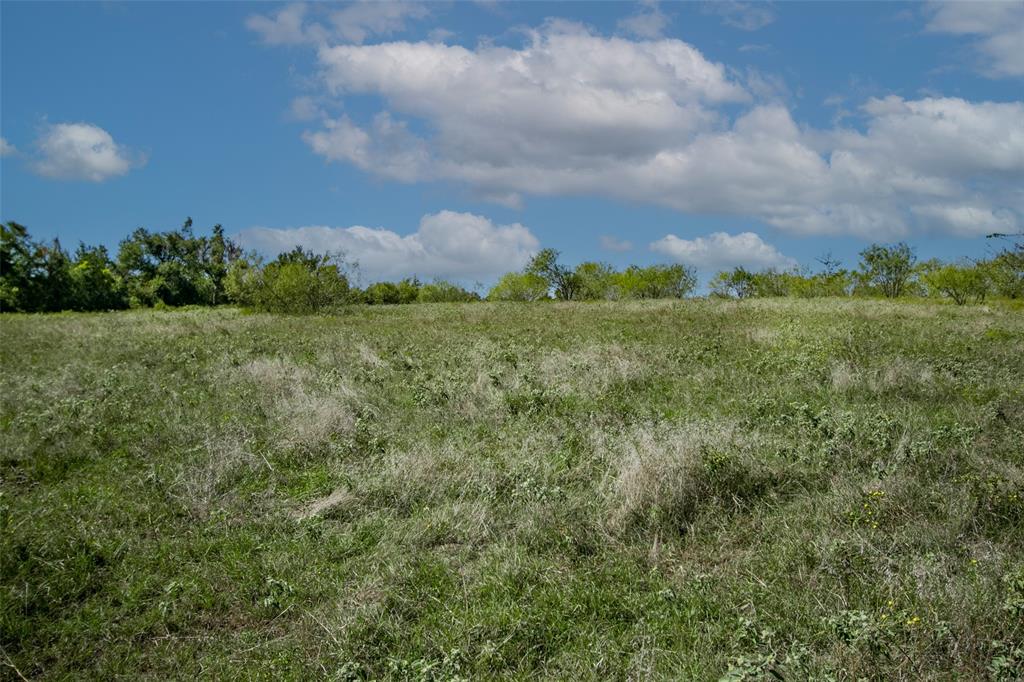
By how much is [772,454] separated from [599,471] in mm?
2165

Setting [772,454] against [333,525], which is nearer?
[333,525]

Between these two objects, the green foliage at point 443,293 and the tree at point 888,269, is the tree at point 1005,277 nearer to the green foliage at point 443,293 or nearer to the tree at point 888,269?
the tree at point 888,269

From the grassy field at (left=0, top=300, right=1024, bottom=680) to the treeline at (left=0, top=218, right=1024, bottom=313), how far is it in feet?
90.0

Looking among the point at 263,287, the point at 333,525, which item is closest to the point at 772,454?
the point at 333,525

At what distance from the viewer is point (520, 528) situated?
641cm

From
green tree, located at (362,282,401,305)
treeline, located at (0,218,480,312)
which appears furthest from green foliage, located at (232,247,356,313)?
green tree, located at (362,282,401,305)

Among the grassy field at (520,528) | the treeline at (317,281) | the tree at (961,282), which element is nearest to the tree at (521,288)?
the treeline at (317,281)

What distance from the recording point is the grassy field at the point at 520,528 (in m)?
4.67

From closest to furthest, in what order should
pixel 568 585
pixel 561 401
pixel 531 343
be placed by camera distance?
pixel 568 585
pixel 561 401
pixel 531 343

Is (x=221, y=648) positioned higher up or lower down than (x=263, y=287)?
lower down

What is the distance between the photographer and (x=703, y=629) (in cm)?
484

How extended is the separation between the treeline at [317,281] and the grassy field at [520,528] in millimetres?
27425

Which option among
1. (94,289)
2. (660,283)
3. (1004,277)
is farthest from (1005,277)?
(94,289)

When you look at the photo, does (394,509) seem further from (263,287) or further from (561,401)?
(263,287)
